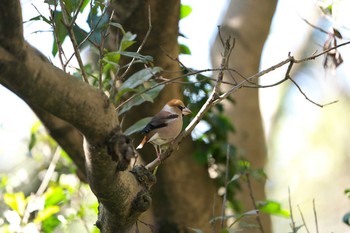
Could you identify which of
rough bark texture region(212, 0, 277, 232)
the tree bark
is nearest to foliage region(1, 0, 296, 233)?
the tree bark

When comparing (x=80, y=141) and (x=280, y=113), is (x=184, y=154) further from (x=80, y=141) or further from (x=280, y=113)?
(x=280, y=113)

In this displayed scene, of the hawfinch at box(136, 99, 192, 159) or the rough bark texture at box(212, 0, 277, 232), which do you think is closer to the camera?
the hawfinch at box(136, 99, 192, 159)

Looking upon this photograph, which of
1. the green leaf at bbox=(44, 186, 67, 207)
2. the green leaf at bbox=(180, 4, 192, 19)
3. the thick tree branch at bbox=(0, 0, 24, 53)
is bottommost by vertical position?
the green leaf at bbox=(44, 186, 67, 207)

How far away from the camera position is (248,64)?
503cm

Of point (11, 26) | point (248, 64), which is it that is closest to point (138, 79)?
point (11, 26)

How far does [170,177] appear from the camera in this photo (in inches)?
155

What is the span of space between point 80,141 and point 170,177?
21.9 inches

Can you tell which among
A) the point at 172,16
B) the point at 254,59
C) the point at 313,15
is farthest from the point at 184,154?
A: the point at 313,15

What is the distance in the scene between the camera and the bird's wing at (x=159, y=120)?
121 inches

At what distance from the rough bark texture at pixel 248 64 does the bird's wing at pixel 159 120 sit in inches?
69.7

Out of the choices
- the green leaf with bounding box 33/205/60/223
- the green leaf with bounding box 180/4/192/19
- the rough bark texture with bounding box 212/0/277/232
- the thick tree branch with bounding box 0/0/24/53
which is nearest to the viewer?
the thick tree branch with bounding box 0/0/24/53

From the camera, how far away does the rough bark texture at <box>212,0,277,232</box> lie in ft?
16.3

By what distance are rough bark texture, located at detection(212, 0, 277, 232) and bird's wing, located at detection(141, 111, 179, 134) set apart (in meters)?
1.77

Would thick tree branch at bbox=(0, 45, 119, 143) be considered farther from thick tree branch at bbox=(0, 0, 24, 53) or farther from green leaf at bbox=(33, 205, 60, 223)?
green leaf at bbox=(33, 205, 60, 223)
